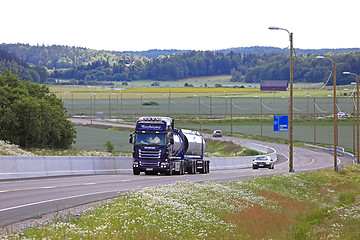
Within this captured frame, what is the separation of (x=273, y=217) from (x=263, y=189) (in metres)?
9.32

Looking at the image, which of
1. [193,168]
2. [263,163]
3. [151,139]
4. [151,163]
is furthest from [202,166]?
[263,163]

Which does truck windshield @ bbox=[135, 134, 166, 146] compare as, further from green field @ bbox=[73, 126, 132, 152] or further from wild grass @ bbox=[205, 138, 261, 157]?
wild grass @ bbox=[205, 138, 261, 157]

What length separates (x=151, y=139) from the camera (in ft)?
127

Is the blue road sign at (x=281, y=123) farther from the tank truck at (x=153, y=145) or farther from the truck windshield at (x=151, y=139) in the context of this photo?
the truck windshield at (x=151, y=139)

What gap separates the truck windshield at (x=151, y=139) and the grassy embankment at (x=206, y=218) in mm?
9090

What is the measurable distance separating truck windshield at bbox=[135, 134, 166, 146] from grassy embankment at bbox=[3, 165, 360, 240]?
29.8ft

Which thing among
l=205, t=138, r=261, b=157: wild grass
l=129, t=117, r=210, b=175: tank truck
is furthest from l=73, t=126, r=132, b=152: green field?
l=129, t=117, r=210, b=175: tank truck

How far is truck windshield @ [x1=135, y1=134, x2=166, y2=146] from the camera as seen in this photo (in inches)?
1528

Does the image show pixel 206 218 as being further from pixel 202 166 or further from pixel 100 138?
pixel 100 138

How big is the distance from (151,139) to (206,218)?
21.2 metres

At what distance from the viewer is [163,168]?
129ft

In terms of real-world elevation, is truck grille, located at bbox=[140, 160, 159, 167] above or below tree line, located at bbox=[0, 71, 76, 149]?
below

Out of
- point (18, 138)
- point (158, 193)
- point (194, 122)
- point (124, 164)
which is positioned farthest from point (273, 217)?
point (194, 122)

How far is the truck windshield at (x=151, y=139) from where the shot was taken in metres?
38.8
